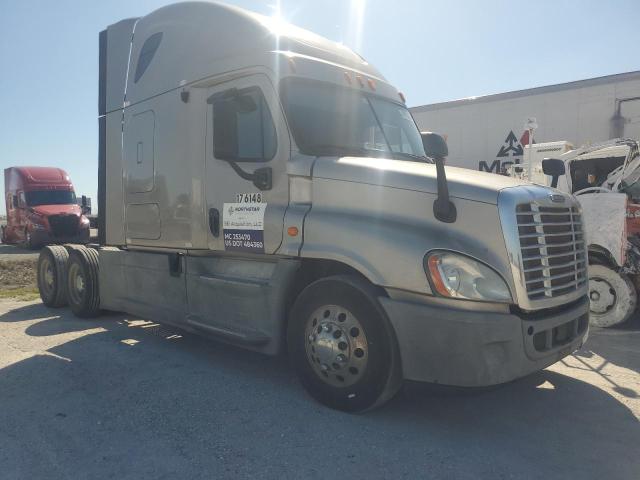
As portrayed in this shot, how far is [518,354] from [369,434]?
1.11 m

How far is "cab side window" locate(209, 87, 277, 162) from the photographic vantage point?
4238 mm

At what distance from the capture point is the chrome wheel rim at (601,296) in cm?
666

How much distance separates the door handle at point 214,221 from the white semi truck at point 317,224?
0.05 ft

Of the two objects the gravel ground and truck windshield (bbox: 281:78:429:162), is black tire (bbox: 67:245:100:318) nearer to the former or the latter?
the gravel ground

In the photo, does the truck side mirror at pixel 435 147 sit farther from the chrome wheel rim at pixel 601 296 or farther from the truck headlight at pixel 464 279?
the chrome wheel rim at pixel 601 296

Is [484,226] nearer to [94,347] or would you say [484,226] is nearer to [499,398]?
[499,398]

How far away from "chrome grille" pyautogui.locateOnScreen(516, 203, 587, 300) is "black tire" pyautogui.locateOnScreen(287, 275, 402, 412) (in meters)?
1.01

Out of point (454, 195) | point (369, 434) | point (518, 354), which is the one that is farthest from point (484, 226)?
point (369, 434)

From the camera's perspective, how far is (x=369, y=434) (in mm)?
3428

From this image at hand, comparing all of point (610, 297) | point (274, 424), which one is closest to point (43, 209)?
point (274, 424)

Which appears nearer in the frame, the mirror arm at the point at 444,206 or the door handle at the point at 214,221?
the mirror arm at the point at 444,206

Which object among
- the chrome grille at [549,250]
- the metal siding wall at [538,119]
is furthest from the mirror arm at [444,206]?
the metal siding wall at [538,119]

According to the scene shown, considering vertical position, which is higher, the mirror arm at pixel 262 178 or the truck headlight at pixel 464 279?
the mirror arm at pixel 262 178

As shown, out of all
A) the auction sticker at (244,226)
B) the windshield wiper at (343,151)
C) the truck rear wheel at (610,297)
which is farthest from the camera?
the truck rear wheel at (610,297)
